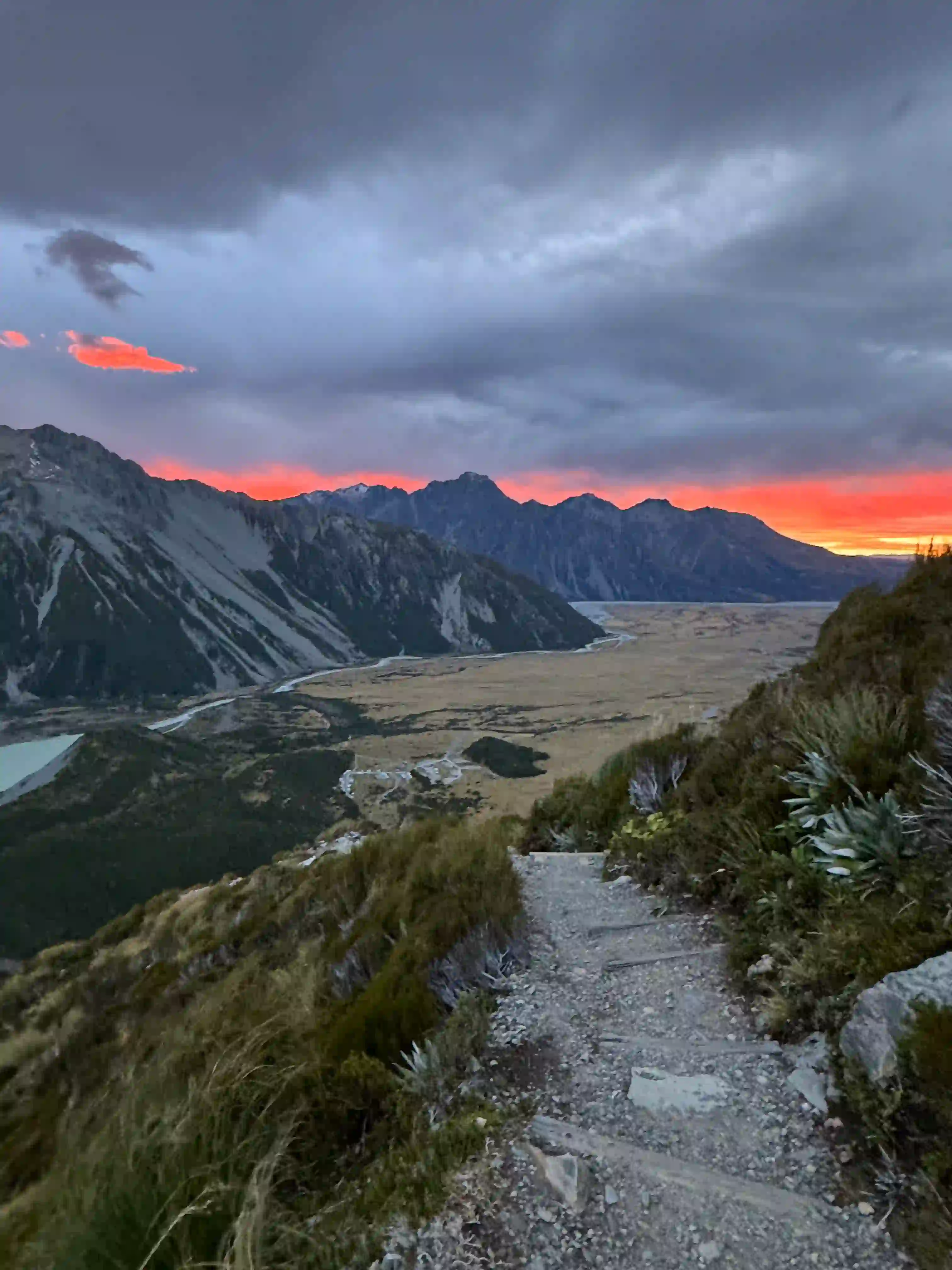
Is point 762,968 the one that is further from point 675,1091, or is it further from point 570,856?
point 570,856

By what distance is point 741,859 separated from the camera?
626cm

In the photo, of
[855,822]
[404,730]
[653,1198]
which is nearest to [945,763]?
[855,822]

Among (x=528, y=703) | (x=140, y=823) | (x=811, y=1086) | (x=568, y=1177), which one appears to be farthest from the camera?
(x=528, y=703)

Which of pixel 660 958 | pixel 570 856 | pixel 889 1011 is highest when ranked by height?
pixel 889 1011

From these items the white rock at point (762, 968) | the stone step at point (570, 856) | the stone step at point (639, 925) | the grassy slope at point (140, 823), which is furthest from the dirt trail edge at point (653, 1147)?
the grassy slope at point (140, 823)

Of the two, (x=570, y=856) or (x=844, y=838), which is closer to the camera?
(x=844, y=838)

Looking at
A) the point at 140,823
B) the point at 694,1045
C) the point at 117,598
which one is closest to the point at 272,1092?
the point at 694,1045

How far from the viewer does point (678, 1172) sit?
334 cm

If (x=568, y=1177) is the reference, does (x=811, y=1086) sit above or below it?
above

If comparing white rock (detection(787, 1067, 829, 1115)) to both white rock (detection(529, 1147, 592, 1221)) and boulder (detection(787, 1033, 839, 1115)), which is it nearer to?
boulder (detection(787, 1033, 839, 1115))

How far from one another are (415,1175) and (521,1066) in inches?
44.1

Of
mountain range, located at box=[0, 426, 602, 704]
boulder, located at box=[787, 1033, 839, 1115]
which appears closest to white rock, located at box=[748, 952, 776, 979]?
boulder, located at box=[787, 1033, 839, 1115]

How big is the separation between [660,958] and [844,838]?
1.81 meters

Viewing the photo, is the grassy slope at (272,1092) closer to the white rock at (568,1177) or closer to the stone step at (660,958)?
the white rock at (568,1177)
